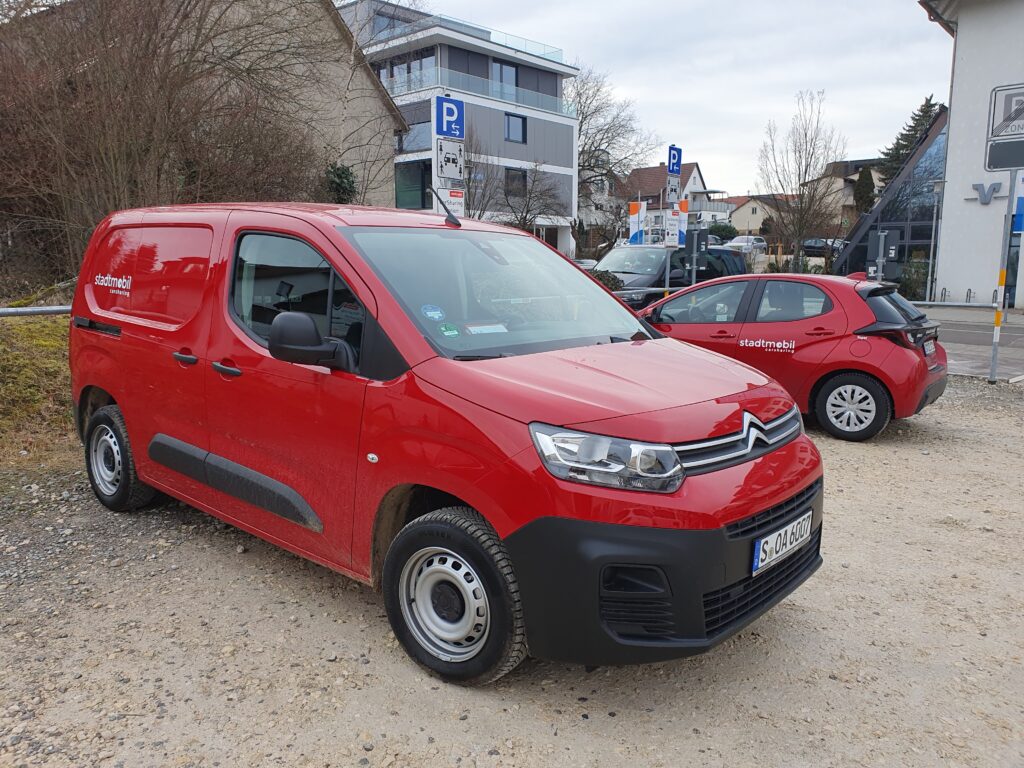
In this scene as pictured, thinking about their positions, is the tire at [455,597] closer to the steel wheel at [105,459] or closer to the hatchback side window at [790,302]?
the steel wheel at [105,459]

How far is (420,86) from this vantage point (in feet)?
146

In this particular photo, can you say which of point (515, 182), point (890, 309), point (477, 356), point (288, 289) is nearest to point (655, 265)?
point (890, 309)

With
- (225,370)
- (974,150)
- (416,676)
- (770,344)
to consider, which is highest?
(974,150)

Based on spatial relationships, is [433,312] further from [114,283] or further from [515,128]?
[515,128]

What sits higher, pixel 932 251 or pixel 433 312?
pixel 932 251

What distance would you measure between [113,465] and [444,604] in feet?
9.79

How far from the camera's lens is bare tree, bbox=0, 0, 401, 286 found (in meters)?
10.2

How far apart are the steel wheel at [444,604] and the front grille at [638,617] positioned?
48cm

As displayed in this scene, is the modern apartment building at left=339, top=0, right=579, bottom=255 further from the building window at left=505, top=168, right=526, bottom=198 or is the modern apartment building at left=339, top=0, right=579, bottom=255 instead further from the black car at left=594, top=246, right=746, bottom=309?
the black car at left=594, top=246, right=746, bottom=309

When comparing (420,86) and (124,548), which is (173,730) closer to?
(124,548)

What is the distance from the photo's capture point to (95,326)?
4.86 meters

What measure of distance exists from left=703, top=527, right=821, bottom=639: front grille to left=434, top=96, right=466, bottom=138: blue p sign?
23.5ft

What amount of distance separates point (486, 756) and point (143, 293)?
3.28 metres

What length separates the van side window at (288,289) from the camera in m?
3.39
